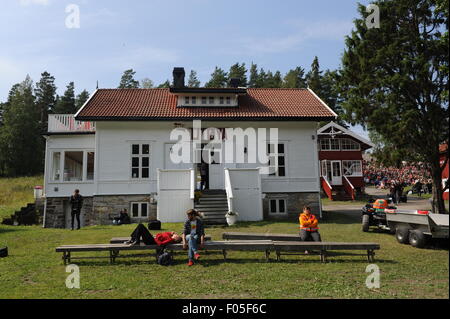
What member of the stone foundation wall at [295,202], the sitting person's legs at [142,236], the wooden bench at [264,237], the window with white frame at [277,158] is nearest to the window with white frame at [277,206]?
the stone foundation wall at [295,202]

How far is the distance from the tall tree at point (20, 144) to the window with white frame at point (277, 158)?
4734 cm

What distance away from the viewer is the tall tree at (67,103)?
63625 mm

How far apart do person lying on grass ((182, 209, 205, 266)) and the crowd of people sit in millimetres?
5474

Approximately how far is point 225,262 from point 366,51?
458 inches

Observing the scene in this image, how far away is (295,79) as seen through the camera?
67.1 m

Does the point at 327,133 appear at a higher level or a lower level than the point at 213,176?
higher

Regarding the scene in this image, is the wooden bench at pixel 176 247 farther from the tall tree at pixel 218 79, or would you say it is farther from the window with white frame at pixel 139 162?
the tall tree at pixel 218 79

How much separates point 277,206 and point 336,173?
19.7 m

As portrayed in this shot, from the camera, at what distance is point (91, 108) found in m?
17.3

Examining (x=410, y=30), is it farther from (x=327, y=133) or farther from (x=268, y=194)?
(x=327, y=133)

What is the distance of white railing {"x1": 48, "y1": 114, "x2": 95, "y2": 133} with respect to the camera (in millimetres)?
18484

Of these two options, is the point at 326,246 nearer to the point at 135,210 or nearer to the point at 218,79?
the point at 135,210

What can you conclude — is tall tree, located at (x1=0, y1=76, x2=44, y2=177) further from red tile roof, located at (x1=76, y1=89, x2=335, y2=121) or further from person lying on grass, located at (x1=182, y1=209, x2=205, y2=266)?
person lying on grass, located at (x1=182, y1=209, x2=205, y2=266)
